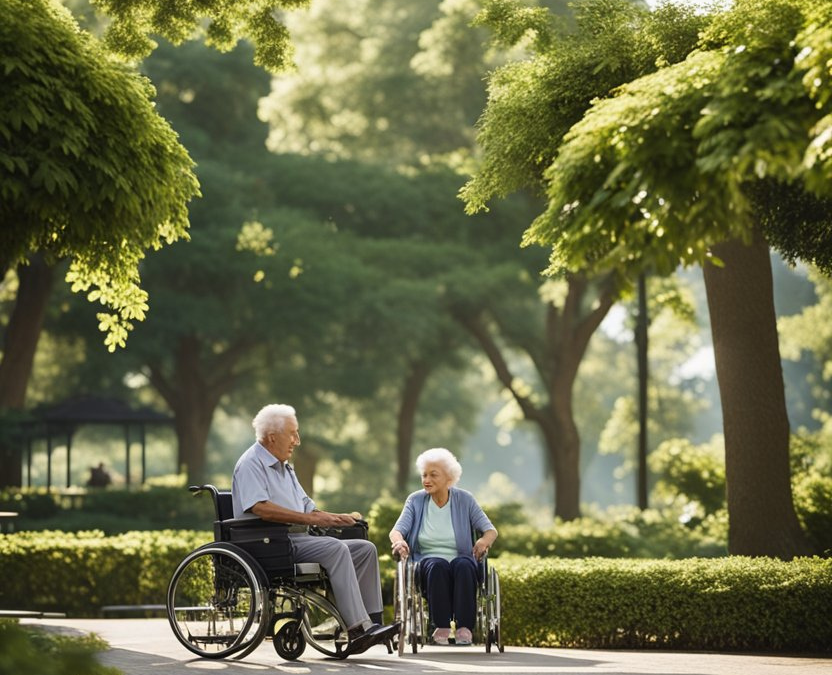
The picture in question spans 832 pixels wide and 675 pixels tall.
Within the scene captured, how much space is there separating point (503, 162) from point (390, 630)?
4.19 metres

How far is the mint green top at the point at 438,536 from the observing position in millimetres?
9594

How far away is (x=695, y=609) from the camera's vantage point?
10531mm

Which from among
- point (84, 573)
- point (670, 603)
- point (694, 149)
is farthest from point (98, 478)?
point (694, 149)

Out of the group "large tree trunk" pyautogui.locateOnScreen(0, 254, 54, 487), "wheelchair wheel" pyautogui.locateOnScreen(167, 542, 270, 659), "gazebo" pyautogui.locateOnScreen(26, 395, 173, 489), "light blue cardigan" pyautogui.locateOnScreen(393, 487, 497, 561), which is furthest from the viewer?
"gazebo" pyautogui.locateOnScreen(26, 395, 173, 489)

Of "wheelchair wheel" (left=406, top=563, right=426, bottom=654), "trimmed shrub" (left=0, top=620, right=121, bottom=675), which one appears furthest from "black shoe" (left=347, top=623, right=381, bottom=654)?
"trimmed shrub" (left=0, top=620, right=121, bottom=675)

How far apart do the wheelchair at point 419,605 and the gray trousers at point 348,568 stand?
21 cm

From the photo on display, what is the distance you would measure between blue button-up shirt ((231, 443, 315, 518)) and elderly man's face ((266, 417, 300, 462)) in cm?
4

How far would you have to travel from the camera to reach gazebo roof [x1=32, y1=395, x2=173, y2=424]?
27484 millimetres

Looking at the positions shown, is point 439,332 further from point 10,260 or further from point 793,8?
point 793,8

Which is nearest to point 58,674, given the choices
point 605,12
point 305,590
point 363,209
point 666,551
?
point 305,590

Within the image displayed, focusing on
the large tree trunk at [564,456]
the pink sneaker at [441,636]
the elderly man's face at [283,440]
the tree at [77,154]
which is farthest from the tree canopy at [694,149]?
the large tree trunk at [564,456]

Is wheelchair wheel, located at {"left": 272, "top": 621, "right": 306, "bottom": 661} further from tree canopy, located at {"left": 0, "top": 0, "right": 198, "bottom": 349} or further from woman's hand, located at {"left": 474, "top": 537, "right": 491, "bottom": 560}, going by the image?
tree canopy, located at {"left": 0, "top": 0, "right": 198, "bottom": 349}

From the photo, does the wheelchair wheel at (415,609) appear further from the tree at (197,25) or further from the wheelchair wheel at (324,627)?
the tree at (197,25)

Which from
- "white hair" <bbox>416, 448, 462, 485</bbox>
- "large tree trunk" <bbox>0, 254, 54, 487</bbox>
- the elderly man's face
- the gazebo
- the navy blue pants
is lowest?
the navy blue pants
